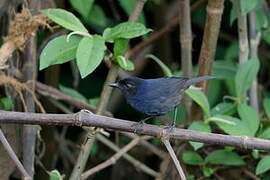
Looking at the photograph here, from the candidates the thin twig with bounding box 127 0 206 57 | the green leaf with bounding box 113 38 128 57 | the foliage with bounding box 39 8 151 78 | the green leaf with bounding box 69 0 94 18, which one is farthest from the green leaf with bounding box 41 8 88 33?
the thin twig with bounding box 127 0 206 57

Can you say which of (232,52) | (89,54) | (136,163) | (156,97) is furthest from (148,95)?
(232,52)

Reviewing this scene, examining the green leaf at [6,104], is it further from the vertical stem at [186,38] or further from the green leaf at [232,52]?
the green leaf at [232,52]

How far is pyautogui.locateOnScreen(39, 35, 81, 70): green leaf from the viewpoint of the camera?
1923mm

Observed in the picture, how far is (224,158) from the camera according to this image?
2430 mm

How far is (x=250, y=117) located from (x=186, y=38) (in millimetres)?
398

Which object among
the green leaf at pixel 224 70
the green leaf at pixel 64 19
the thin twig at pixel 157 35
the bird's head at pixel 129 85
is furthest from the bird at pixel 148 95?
the thin twig at pixel 157 35

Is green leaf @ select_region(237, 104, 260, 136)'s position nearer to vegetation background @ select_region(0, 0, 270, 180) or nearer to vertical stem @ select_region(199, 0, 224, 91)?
vegetation background @ select_region(0, 0, 270, 180)

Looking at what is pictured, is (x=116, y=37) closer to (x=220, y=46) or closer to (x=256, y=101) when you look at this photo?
(x=256, y=101)

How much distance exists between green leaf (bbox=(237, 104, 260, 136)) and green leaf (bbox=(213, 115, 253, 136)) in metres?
0.02

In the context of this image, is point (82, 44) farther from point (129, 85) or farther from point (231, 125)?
point (231, 125)

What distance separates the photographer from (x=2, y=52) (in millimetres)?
2154

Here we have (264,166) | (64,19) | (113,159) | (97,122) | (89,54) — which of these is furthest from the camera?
(113,159)

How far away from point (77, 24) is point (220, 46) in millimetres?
1268

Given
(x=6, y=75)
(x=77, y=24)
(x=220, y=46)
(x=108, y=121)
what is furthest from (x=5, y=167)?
(x=220, y=46)
